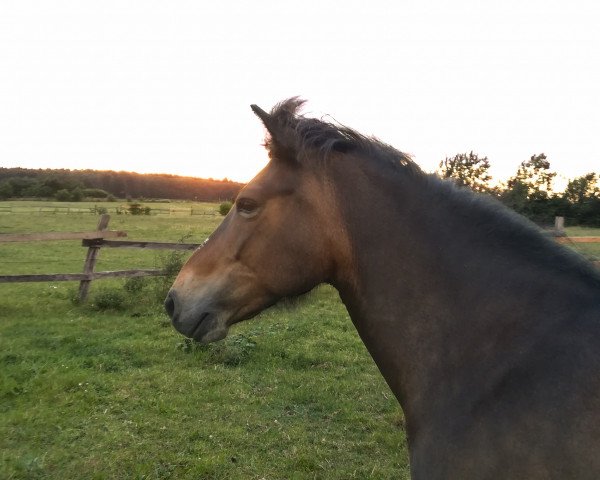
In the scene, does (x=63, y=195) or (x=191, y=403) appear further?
(x=63, y=195)

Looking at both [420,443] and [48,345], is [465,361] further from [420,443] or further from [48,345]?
[48,345]

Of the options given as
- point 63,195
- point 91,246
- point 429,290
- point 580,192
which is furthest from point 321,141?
point 63,195

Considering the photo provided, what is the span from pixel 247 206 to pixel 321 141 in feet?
1.73

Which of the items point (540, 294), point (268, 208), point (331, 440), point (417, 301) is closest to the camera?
point (540, 294)

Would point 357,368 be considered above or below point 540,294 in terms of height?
below

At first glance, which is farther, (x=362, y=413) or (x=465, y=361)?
(x=362, y=413)

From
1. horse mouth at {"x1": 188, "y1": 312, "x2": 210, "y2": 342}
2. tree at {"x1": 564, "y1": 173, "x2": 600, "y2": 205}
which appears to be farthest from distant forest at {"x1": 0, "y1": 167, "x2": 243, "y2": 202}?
horse mouth at {"x1": 188, "y1": 312, "x2": 210, "y2": 342}

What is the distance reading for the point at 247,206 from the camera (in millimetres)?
2467

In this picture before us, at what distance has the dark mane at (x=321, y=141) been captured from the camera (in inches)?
94.7

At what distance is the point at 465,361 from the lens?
204 cm

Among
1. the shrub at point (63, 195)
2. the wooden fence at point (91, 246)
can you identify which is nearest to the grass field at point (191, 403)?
the wooden fence at point (91, 246)

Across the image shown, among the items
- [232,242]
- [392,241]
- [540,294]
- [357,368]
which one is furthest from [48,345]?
[540,294]

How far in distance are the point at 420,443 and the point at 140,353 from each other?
6413 mm

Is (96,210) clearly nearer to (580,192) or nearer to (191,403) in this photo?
(191,403)
